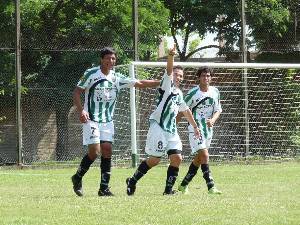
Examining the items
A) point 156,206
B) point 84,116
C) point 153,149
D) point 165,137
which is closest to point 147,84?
point 165,137

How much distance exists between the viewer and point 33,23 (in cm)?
2442

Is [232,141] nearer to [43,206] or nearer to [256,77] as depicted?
[256,77]

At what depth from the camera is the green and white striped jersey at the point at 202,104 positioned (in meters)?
13.5

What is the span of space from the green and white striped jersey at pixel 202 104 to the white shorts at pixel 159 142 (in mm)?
1388

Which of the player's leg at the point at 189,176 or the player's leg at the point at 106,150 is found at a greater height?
the player's leg at the point at 106,150

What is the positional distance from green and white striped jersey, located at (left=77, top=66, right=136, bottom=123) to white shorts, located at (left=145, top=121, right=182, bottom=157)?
643mm

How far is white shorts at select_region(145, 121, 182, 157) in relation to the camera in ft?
39.4

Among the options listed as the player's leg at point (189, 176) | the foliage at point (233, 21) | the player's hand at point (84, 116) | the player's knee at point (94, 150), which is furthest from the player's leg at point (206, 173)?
the foliage at point (233, 21)

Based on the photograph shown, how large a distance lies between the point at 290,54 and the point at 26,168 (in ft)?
32.6

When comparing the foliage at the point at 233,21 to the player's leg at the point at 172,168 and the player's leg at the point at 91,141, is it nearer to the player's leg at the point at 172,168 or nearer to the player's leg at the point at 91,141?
the player's leg at the point at 172,168

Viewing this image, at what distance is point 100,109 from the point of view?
12.0 meters

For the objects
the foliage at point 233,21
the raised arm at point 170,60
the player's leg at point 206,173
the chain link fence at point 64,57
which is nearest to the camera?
the raised arm at point 170,60

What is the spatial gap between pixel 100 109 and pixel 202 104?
6.98 ft

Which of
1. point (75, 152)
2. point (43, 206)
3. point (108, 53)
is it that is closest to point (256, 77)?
point (75, 152)
